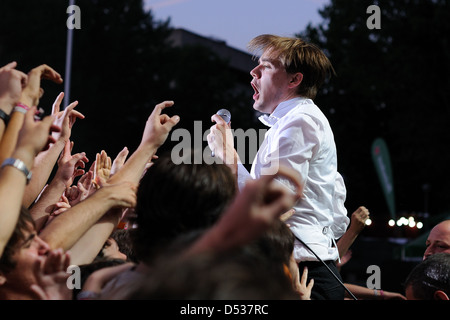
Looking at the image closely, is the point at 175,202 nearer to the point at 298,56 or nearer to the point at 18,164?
the point at 18,164

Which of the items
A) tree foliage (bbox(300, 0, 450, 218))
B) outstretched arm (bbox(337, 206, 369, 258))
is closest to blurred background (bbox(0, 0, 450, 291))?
tree foliage (bbox(300, 0, 450, 218))

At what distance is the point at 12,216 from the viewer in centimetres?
158

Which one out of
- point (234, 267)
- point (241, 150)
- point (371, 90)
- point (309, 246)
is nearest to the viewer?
point (234, 267)

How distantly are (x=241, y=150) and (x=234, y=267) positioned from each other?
7.86ft

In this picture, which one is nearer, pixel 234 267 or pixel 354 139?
pixel 234 267

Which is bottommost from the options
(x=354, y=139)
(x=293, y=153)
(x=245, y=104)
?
(x=293, y=153)

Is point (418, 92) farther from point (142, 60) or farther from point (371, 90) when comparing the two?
point (142, 60)

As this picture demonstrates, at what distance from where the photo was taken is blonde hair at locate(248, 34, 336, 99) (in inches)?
121

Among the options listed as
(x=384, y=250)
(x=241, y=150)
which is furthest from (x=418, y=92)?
(x=241, y=150)

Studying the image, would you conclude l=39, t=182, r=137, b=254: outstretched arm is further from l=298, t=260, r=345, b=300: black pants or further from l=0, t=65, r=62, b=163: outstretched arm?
l=298, t=260, r=345, b=300: black pants

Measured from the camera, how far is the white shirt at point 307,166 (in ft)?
8.75

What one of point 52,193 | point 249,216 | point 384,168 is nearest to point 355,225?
point 52,193

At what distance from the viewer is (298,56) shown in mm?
3074

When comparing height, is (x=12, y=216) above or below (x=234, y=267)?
above
